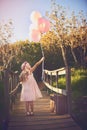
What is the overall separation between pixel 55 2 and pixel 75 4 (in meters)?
0.15

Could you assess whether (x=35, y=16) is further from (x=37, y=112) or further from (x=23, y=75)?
(x=37, y=112)

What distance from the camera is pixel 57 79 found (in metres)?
3.00

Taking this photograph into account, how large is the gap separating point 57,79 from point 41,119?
329 mm

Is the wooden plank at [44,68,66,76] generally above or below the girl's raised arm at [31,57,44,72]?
below

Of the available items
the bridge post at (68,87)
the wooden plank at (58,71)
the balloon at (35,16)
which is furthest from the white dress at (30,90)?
the balloon at (35,16)

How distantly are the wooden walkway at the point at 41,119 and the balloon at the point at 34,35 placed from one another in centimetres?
39

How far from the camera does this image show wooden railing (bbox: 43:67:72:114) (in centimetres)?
290

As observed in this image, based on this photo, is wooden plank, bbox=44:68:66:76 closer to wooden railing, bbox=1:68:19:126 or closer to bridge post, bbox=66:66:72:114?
bridge post, bbox=66:66:72:114

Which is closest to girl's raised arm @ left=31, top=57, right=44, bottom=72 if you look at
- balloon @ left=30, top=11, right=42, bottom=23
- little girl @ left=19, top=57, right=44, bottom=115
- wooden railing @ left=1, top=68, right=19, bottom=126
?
little girl @ left=19, top=57, right=44, bottom=115

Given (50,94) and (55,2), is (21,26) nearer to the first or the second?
(55,2)

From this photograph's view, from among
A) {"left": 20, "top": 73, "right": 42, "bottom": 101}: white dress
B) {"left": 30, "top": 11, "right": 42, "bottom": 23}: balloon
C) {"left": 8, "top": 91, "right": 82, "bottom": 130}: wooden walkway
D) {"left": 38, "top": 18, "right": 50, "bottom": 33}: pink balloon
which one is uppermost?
{"left": 30, "top": 11, "right": 42, "bottom": 23}: balloon

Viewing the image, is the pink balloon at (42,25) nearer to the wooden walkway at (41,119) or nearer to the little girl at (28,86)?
the little girl at (28,86)

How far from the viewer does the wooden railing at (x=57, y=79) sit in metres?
Answer: 2.90

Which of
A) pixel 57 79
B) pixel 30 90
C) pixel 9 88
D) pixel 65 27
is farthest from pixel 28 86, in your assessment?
pixel 65 27
